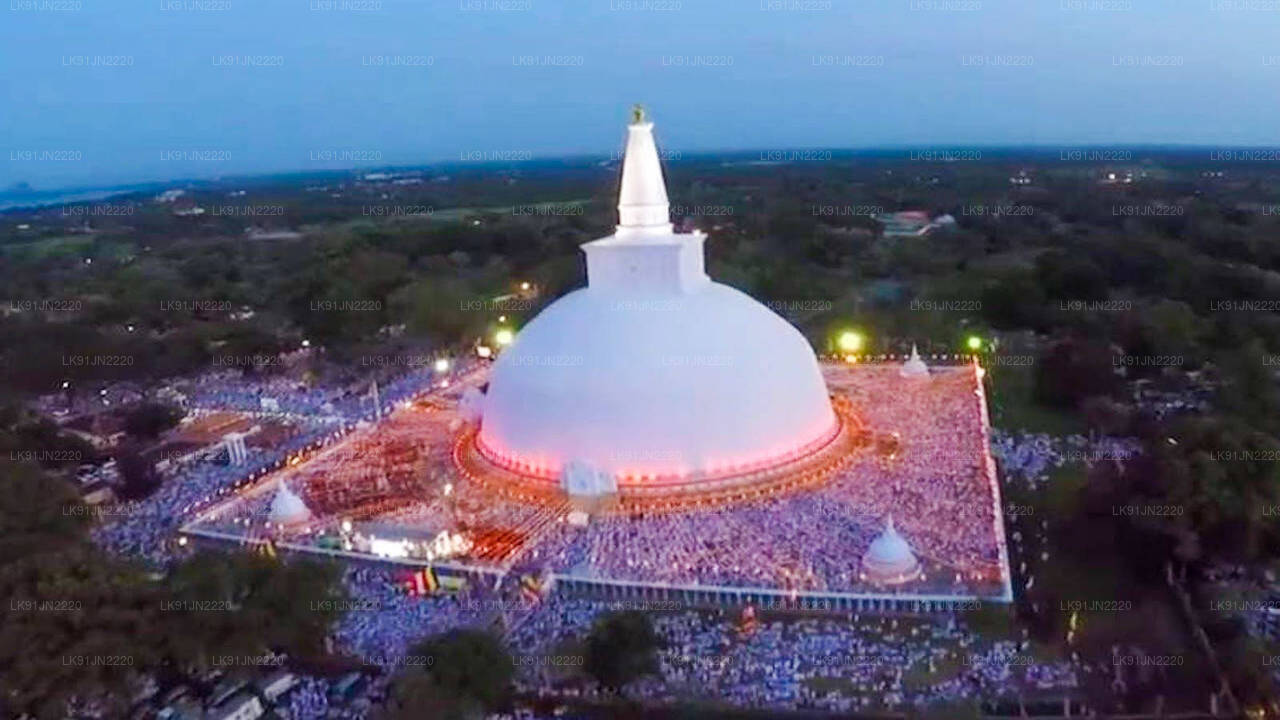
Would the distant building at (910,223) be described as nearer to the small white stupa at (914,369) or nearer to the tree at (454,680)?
the small white stupa at (914,369)

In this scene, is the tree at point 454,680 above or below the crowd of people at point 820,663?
above

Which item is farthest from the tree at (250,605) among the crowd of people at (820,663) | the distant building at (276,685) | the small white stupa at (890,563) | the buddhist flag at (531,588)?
the small white stupa at (890,563)

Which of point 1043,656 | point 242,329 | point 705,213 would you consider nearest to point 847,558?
point 1043,656

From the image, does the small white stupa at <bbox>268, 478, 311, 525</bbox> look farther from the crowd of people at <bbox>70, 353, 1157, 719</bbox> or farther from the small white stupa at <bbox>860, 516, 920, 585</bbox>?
the small white stupa at <bbox>860, 516, 920, 585</bbox>

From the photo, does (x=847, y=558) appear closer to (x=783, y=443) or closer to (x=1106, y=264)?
(x=783, y=443)

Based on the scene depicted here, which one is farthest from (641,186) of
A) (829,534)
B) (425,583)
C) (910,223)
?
(910,223)

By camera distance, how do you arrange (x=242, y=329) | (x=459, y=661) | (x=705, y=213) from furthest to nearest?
1. (x=705, y=213)
2. (x=242, y=329)
3. (x=459, y=661)
